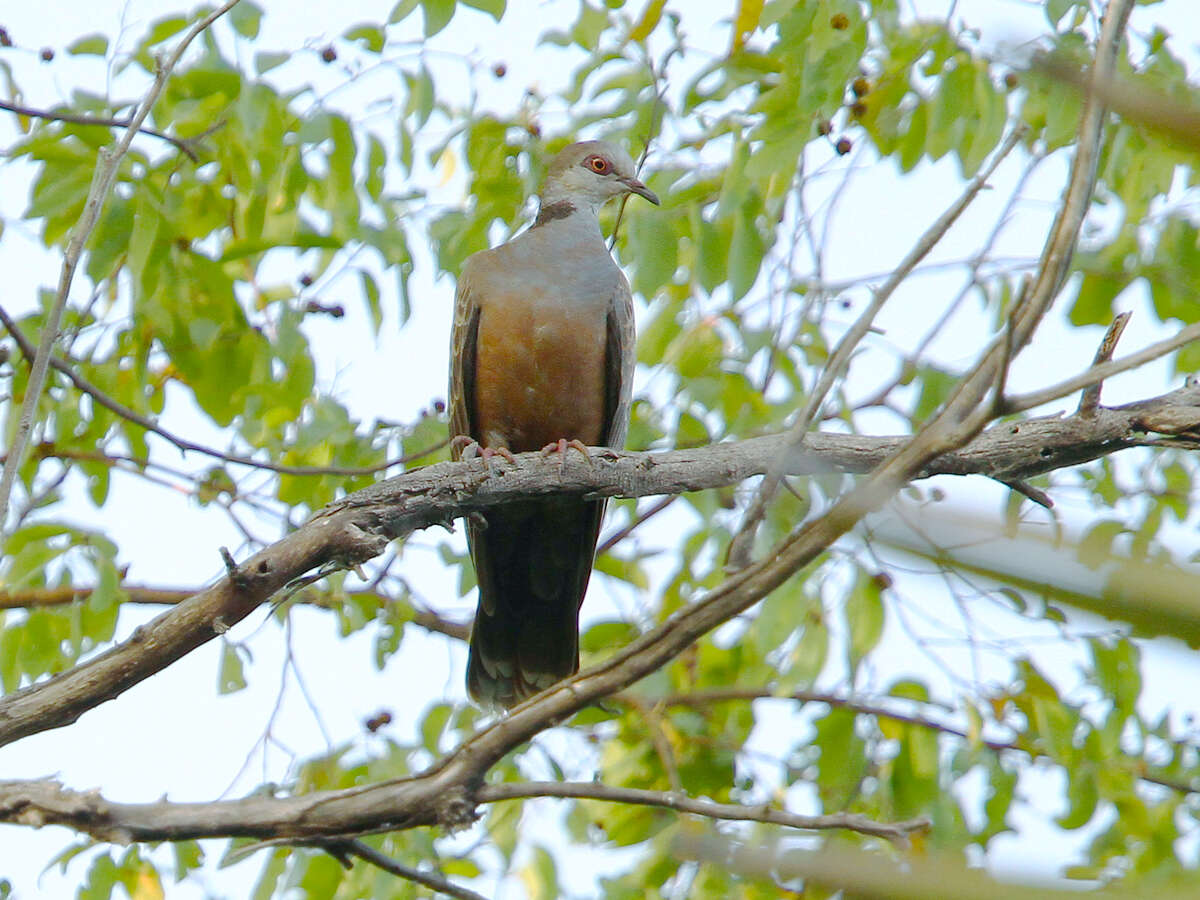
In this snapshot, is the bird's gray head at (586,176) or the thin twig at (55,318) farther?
the bird's gray head at (586,176)

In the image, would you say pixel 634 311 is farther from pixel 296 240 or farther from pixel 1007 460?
pixel 1007 460

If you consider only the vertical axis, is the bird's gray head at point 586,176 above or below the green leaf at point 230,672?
above

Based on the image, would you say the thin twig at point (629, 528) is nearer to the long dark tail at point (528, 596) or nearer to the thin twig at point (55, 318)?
the long dark tail at point (528, 596)

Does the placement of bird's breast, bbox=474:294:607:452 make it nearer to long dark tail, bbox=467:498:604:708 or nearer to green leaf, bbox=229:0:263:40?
long dark tail, bbox=467:498:604:708

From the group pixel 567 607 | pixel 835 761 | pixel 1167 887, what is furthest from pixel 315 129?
pixel 1167 887

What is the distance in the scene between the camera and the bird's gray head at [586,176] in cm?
507

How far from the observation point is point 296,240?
3.68m

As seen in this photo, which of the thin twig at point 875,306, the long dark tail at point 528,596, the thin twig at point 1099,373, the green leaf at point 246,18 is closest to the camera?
the thin twig at point 1099,373

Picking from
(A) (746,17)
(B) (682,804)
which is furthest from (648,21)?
(B) (682,804)

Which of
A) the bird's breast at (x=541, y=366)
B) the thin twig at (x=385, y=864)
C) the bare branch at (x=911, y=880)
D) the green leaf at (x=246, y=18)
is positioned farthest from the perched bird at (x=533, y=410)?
the bare branch at (x=911, y=880)

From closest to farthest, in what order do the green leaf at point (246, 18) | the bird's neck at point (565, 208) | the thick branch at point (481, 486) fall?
the thick branch at point (481, 486) < the green leaf at point (246, 18) < the bird's neck at point (565, 208)

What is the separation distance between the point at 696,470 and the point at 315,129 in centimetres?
156

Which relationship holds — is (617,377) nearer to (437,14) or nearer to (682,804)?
(437,14)

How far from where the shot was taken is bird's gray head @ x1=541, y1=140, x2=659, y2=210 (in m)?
5.07
